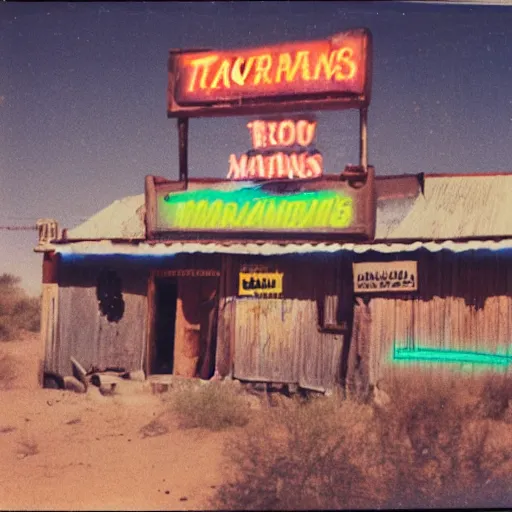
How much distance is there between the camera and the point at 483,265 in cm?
1068

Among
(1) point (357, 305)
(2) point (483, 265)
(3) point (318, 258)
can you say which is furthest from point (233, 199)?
(2) point (483, 265)

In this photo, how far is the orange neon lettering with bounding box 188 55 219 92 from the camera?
1229 centimetres

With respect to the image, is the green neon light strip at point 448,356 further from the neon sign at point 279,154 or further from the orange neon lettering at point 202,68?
the orange neon lettering at point 202,68

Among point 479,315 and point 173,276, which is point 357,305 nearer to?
point 479,315

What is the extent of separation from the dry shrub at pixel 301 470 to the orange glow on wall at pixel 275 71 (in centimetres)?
654

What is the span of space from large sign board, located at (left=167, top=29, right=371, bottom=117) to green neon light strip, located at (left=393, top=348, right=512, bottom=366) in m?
4.63

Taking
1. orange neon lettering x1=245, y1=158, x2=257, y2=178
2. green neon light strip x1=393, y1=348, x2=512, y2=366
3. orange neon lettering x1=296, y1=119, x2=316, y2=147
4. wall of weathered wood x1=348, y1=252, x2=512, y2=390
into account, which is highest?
orange neon lettering x1=296, y1=119, x2=316, y2=147

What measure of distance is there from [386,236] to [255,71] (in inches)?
168

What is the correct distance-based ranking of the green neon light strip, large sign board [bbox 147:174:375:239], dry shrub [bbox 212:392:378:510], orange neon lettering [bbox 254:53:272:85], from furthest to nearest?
orange neon lettering [bbox 254:53:272:85], large sign board [bbox 147:174:375:239], the green neon light strip, dry shrub [bbox 212:392:378:510]

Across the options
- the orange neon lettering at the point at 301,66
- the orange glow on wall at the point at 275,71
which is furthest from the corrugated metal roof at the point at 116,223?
the orange neon lettering at the point at 301,66

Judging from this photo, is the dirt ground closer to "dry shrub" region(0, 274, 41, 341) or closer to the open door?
the open door

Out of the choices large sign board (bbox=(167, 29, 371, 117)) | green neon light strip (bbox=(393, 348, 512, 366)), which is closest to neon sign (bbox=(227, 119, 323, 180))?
large sign board (bbox=(167, 29, 371, 117))

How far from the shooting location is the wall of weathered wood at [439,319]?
34.8ft

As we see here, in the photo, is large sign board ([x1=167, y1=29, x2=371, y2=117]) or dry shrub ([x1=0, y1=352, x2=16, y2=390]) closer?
large sign board ([x1=167, y1=29, x2=371, y2=117])
